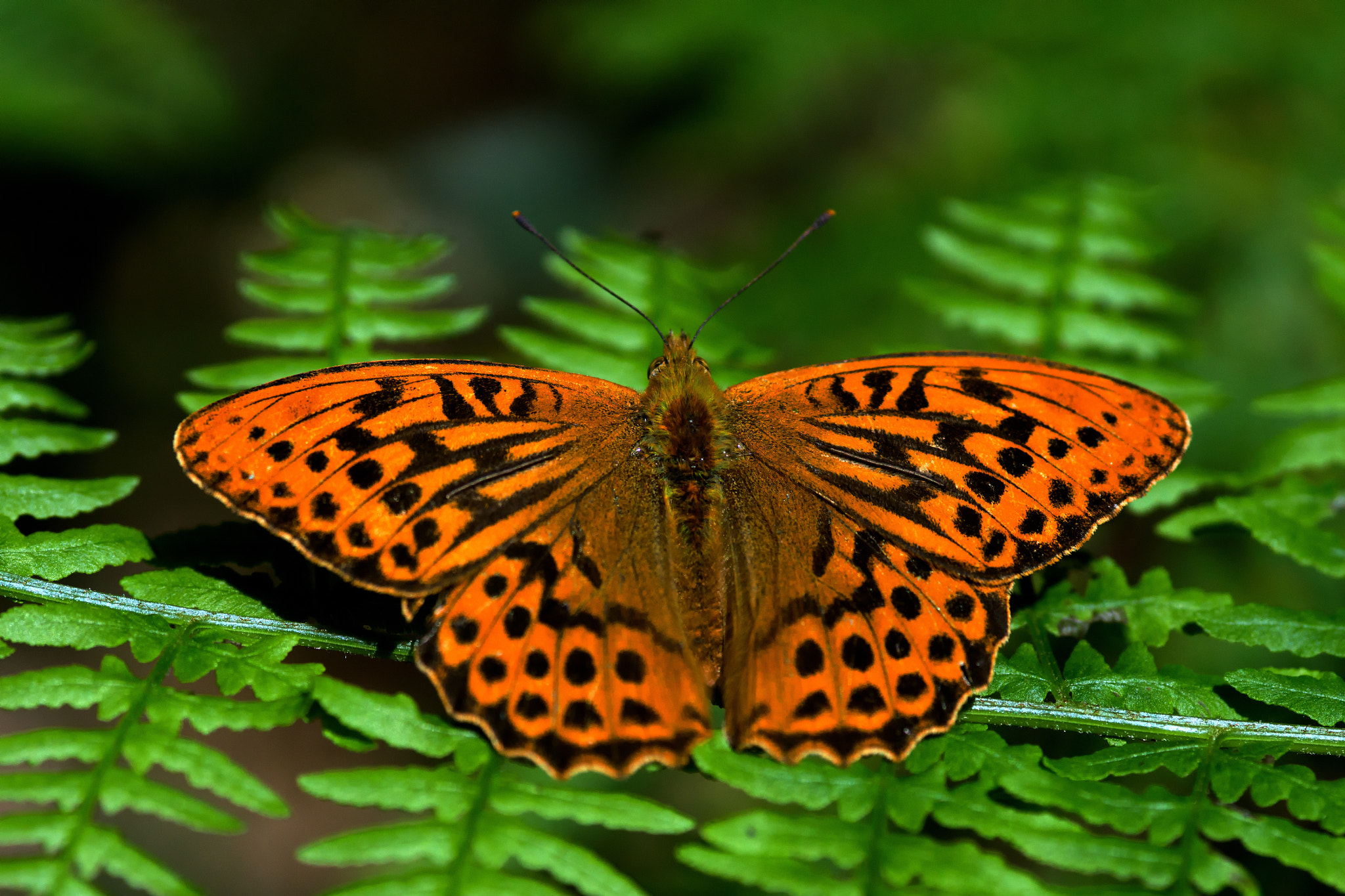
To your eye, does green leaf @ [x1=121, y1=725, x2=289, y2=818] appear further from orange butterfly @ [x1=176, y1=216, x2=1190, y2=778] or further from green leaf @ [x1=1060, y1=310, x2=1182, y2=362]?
green leaf @ [x1=1060, y1=310, x2=1182, y2=362]

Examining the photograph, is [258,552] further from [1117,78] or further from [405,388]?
[1117,78]

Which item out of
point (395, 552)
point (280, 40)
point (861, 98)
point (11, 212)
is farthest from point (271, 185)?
point (395, 552)

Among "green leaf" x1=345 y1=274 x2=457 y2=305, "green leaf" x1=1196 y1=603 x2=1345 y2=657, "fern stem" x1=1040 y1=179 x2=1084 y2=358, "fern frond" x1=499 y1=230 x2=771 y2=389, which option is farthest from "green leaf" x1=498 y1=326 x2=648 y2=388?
"green leaf" x1=1196 y1=603 x2=1345 y2=657

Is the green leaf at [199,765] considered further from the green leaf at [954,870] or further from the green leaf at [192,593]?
the green leaf at [954,870]

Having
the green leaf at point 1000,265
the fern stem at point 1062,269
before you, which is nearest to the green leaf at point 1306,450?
the fern stem at point 1062,269

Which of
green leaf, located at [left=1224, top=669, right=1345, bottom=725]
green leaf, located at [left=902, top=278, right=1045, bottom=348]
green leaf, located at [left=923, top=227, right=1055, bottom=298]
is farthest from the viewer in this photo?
green leaf, located at [left=923, top=227, right=1055, bottom=298]

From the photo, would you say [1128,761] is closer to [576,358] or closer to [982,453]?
[982,453]

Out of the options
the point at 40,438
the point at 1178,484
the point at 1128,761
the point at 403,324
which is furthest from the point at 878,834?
the point at 40,438
